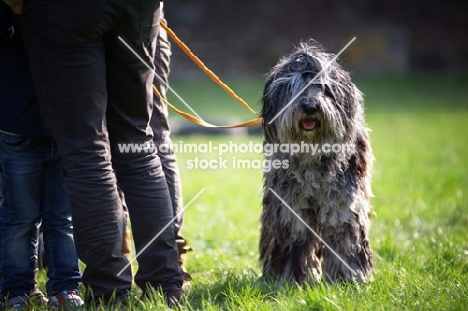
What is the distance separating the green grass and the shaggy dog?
0.18 meters

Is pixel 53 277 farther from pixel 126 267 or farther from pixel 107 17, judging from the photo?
pixel 107 17

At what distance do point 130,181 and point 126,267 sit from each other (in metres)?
0.42

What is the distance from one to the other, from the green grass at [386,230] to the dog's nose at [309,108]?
0.93 metres

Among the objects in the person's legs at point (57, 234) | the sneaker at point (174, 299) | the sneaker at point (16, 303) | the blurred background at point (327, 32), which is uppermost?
the blurred background at point (327, 32)

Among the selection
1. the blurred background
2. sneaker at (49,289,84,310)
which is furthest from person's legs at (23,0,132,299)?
the blurred background

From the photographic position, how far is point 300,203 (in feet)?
11.5

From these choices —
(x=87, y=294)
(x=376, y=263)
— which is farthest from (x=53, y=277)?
(x=376, y=263)

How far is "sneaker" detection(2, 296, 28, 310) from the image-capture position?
3.16 metres

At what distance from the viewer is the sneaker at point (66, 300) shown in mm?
3109

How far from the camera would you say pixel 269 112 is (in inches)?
141

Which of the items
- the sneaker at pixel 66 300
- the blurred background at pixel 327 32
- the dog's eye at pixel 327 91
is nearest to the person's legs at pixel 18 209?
the sneaker at pixel 66 300

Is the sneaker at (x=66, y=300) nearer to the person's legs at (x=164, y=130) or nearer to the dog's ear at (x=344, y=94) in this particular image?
the person's legs at (x=164, y=130)

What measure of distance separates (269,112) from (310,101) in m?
0.31

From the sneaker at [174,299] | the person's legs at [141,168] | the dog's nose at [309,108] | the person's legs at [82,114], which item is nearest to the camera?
Result: the person's legs at [82,114]
